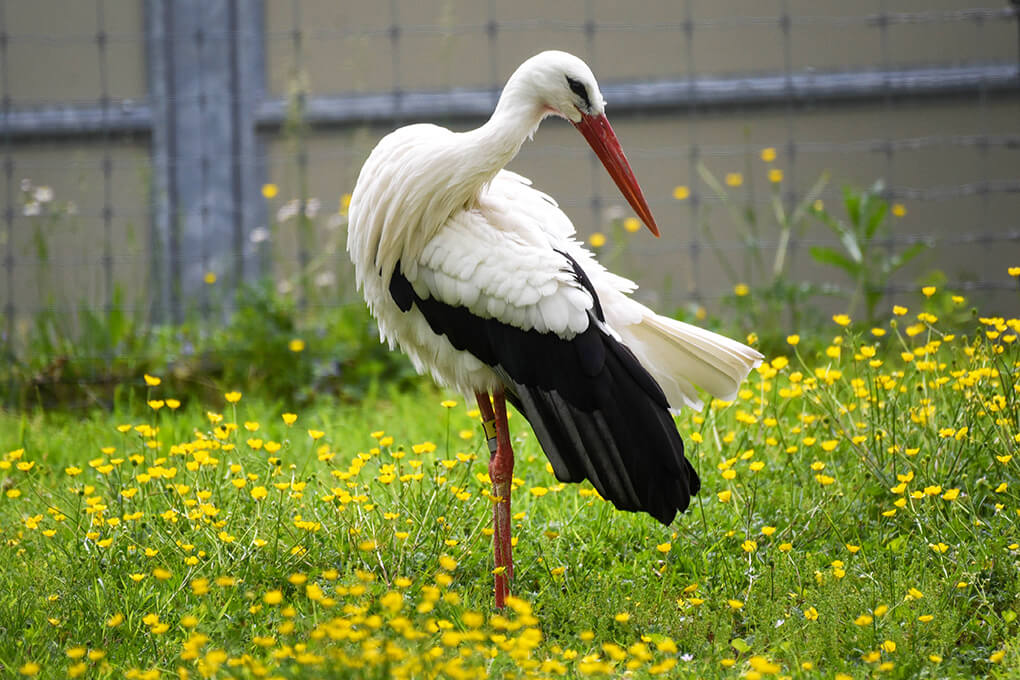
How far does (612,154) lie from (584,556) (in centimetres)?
106

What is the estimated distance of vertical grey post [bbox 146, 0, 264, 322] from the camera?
18.0 feet

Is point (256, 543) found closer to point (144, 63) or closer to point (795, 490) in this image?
point (795, 490)

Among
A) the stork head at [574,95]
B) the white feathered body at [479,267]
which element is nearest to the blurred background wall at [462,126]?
the white feathered body at [479,267]

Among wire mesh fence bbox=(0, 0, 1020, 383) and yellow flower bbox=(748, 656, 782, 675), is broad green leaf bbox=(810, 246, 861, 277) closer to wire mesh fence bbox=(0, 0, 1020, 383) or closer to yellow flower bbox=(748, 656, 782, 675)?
wire mesh fence bbox=(0, 0, 1020, 383)

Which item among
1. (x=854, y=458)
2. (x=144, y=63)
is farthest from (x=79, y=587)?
(x=144, y=63)

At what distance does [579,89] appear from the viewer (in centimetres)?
275

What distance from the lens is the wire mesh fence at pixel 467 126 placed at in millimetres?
5531

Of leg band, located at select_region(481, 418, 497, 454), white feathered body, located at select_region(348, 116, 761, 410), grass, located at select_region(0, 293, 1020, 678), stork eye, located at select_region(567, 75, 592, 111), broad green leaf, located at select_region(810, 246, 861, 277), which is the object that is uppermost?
stork eye, located at select_region(567, 75, 592, 111)

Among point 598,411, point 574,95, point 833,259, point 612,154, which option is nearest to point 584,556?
point 598,411

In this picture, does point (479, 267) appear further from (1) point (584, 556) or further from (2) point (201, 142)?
(2) point (201, 142)

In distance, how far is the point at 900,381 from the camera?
3229 mm

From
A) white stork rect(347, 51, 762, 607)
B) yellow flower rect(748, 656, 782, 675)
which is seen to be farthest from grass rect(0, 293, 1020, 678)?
white stork rect(347, 51, 762, 607)

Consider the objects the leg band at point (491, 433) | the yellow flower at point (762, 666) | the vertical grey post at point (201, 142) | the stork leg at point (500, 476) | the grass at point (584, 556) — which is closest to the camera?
the yellow flower at point (762, 666)

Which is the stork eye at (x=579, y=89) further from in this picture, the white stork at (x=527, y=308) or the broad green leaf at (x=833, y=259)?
the broad green leaf at (x=833, y=259)
